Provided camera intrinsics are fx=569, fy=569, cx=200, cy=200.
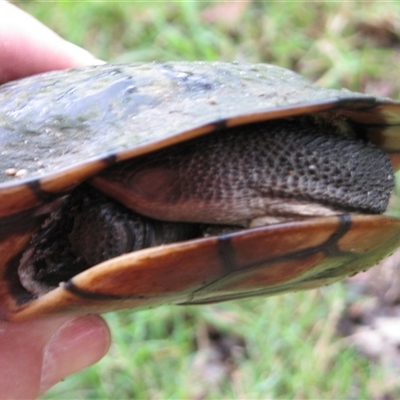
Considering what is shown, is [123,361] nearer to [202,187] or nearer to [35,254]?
[35,254]

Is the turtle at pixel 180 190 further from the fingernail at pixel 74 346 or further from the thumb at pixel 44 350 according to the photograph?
the fingernail at pixel 74 346

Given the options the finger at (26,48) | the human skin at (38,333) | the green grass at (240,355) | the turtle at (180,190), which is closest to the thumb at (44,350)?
the human skin at (38,333)

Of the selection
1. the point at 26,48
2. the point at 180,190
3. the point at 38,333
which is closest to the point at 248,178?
the point at 180,190

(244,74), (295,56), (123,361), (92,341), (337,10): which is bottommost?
(123,361)

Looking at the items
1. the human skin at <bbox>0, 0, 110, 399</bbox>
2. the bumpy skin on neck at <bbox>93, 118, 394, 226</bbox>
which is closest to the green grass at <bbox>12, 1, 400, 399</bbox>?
the human skin at <bbox>0, 0, 110, 399</bbox>

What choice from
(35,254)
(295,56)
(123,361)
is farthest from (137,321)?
(295,56)

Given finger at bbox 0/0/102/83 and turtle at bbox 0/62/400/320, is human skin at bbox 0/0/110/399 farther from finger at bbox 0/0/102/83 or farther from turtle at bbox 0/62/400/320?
turtle at bbox 0/62/400/320
